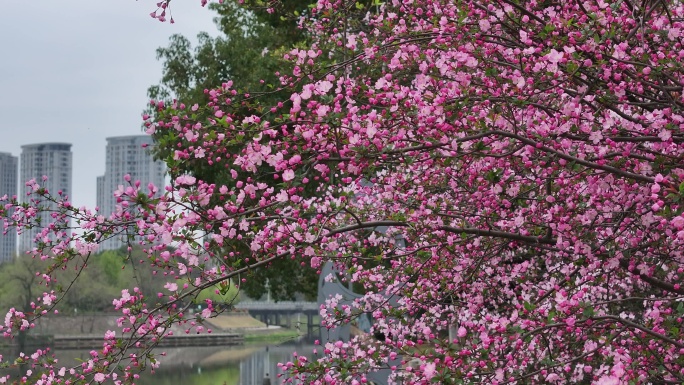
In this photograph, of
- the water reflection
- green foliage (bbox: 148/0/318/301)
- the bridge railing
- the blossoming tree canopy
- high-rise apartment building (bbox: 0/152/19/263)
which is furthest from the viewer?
high-rise apartment building (bbox: 0/152/19/263)

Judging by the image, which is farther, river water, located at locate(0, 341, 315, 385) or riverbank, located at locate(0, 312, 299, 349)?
riverbank, located at locate(0, 312, 299, 349)

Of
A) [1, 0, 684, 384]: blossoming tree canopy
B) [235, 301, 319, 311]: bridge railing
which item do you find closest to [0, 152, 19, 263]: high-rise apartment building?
[235, 301, 319, 311]: bridge railing

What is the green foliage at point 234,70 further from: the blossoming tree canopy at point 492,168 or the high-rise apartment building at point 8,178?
the high-rise apartment building at point 8,178

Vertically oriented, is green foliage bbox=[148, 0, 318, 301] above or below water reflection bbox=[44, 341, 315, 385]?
above

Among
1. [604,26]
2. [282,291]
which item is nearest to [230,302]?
[604,26]

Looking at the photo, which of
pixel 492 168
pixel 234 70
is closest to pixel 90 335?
pixel 234 70

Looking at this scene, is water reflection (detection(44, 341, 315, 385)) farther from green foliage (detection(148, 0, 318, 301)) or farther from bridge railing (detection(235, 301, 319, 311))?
green foliage (detection(148, 0, 318, 301))

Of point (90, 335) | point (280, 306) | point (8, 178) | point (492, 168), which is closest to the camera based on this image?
point (492, 168)

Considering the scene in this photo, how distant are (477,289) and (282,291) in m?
12.8

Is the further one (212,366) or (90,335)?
(90,335)

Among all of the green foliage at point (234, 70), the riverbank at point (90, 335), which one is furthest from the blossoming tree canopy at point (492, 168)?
the riverbank at point (90, 335)

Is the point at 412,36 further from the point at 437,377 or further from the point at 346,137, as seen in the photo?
the point at 437,377

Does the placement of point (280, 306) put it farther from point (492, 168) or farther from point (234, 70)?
point (492, 168)

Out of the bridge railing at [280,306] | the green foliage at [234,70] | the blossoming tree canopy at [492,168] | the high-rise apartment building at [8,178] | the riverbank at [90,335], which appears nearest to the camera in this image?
the blossoming tree canopy at [492,168]
